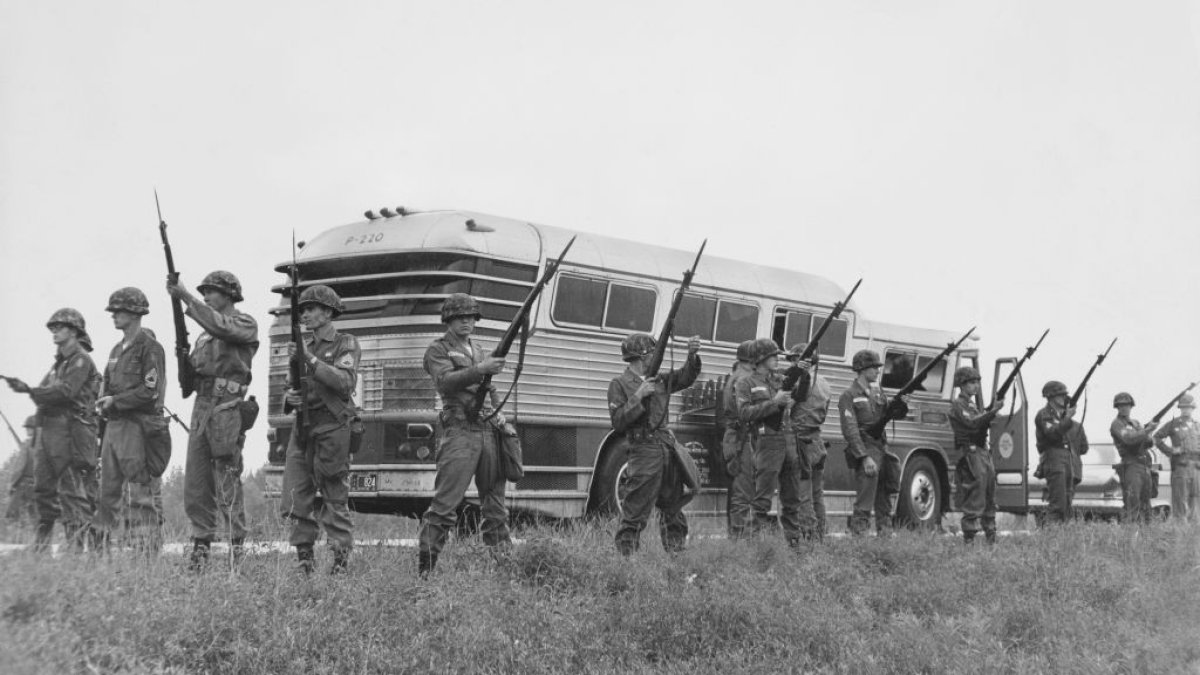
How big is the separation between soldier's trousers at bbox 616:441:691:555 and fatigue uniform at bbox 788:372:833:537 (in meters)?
1.72

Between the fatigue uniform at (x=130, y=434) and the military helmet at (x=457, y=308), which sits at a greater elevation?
the military helmet at (x=457, y=308)

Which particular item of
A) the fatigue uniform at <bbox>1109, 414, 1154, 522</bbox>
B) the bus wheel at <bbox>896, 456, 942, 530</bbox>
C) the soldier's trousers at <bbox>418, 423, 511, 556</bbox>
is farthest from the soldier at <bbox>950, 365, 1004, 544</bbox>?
the soldier's trousers at <bbox>418, 423, 511, 556</bbox>

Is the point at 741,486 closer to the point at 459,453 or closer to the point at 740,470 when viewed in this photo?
the point at 740,470

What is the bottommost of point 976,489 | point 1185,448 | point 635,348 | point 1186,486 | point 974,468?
point 976,489

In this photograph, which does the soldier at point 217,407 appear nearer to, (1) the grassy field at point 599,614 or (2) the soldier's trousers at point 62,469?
(1) the grassy field at point 599,614

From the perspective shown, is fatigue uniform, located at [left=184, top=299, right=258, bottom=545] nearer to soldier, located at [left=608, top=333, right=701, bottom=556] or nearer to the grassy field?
the grassy field

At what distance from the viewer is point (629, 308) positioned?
11766mm

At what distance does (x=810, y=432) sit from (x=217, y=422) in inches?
220

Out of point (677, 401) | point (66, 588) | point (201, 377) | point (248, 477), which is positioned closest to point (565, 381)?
point (677, 401)

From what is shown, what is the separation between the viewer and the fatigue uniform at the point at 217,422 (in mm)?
7574

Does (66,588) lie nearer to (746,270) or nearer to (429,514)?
(429,514)

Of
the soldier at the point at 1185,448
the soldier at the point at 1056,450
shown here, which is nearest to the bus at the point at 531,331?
the soldier at the point at 1056,450

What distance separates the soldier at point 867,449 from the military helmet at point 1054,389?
276 cm

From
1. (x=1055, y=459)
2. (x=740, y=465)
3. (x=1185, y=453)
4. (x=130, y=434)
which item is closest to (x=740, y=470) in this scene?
(x=740, y=465)
